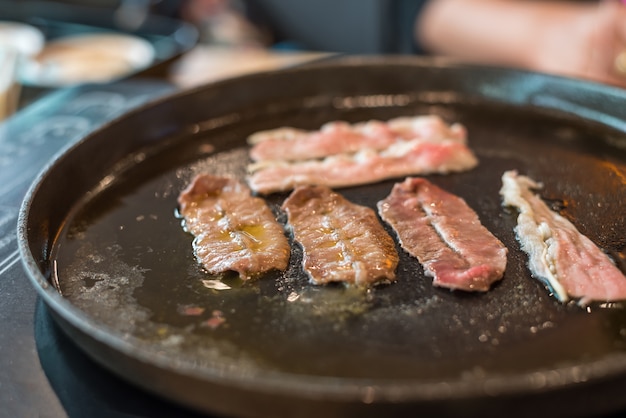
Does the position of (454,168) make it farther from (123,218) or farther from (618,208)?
(123,218)

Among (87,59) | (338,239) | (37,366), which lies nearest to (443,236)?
(338,239)

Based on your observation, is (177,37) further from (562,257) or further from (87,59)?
(562,257)

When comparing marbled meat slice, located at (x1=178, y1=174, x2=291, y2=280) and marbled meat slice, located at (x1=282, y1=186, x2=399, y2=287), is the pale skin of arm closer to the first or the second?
marbled meat slice, located at (x1=282, y1=186, x2=399, y2=287)

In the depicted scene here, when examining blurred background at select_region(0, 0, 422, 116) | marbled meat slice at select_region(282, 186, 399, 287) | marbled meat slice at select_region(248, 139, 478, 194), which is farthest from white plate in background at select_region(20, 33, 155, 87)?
marbled meat slice at select_region(282, 186, 399, 287)

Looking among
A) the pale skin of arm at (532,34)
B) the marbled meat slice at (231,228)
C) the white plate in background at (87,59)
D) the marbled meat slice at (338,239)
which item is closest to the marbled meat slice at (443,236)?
the marbled meat slice at (338,239)

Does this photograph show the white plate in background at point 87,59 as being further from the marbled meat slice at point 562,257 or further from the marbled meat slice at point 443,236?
the marbled meat slice at point 562,257
